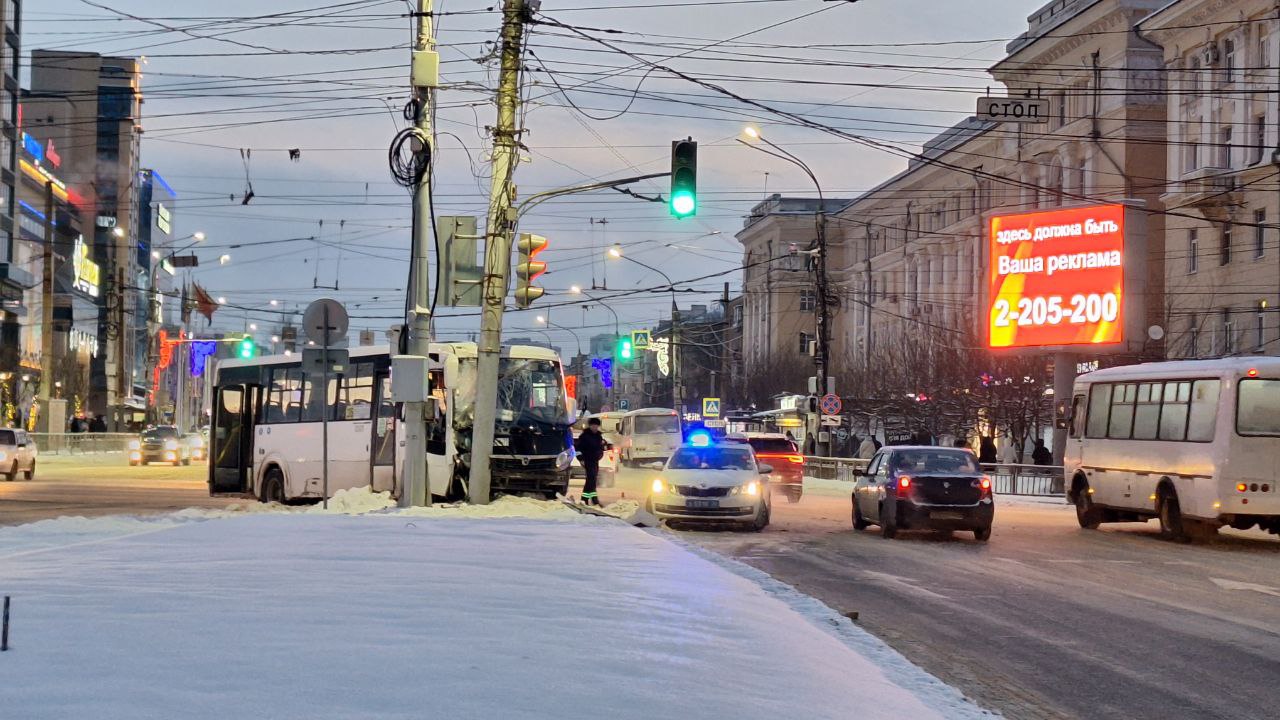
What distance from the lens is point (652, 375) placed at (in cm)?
16500

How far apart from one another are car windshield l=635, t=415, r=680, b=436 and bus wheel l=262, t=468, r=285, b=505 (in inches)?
1312

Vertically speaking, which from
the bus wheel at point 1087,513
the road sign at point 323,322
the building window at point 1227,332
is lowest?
the bus wheel at point 1087,513

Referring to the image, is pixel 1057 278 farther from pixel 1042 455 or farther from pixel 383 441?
pixel 383 441

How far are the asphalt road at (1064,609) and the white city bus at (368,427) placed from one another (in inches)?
240

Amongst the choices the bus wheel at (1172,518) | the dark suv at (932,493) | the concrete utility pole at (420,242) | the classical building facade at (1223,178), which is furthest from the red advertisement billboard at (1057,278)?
the concrete utility pole at (420,242)

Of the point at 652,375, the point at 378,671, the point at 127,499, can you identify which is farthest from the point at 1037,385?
the point at 652,375

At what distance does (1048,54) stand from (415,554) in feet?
205

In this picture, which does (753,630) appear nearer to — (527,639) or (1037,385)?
(527,639)

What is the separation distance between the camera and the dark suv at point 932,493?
25.1m

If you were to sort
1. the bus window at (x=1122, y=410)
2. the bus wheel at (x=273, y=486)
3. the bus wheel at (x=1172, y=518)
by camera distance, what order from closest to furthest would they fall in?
the bus wheel at (x=1172, y=518) → the bus window at (x=1122, y=410) → the bus wheel at (x=273, y=486)

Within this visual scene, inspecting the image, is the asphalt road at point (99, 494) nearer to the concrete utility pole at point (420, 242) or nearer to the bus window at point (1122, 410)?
the concrete utility pole at point (420, 242)

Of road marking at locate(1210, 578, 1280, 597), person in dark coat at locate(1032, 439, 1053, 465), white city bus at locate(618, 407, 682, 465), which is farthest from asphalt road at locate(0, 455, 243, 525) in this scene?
person in dark coat at locate(1032, 439, 1053, 465)

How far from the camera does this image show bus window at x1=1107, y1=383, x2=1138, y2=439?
96.0ft

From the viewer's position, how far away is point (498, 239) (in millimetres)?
25031
